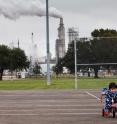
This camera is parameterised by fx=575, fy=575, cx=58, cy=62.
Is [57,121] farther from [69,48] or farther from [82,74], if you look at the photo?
[69,48]

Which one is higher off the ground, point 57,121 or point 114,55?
point 114,55

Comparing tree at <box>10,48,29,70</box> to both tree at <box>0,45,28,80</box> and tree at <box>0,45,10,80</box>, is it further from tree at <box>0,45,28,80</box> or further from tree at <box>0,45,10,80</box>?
tree at <box>0,45,10,80</box>

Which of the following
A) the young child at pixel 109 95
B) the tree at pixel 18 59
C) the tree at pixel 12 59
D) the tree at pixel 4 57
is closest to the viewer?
the young child at pixel 109 95

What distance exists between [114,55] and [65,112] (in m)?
24.3

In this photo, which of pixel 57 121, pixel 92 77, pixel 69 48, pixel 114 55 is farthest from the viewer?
pixel 69 48

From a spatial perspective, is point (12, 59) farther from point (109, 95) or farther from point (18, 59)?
point (109, 95)

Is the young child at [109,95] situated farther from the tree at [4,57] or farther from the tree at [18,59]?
the tree at [18,59]

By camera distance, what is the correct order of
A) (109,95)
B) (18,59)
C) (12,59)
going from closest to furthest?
(109,95), (12,59), (18,59)

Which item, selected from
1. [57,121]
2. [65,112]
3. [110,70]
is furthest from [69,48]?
[57,121]

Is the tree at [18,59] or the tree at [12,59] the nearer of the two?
the tree at [12,59]

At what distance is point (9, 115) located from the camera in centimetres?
1844

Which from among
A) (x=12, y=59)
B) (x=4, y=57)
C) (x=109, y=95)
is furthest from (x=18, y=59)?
(x=109, y=95)

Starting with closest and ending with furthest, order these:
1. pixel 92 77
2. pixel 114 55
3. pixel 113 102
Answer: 1. pixel 113 102
2. pixel 114 55
3. pixel 92 77

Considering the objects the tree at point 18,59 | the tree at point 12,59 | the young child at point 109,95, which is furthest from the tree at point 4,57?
the young child at point 109,95
